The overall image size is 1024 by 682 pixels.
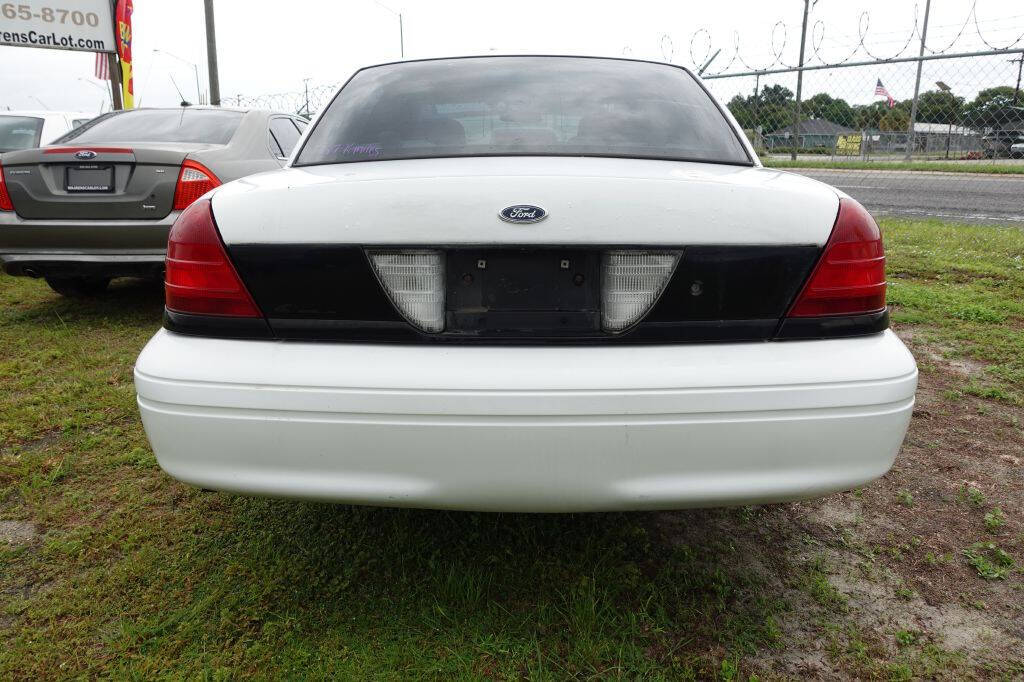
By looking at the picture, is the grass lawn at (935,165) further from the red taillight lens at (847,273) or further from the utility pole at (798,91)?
the red taillight lens at (847,273)

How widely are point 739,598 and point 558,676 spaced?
579 millimetres

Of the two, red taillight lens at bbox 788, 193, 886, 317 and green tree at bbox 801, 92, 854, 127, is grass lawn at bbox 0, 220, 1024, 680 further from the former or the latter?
green tree at bbox 801, 92, 854, 127

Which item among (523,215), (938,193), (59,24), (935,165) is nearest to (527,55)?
(523,215)

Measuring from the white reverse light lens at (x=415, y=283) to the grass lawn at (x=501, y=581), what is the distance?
2.61 ft

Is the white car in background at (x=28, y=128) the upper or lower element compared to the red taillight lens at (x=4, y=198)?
upper

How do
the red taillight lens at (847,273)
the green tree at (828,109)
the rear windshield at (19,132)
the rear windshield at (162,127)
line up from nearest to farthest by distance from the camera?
the red taillight lens at (847,273), the rear windshield at (162,127), the rear windshield at (19,132), the green tree at (828,109)

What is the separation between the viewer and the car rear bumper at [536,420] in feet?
4.97

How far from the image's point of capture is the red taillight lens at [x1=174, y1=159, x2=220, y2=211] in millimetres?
4363

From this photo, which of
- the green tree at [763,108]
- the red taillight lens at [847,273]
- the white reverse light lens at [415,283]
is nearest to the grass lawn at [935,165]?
the green tree at [763,108]

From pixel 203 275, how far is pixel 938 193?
1551 cm

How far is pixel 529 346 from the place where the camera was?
5.20 feet

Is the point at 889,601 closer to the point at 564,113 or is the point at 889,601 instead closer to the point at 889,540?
the point at 889,540

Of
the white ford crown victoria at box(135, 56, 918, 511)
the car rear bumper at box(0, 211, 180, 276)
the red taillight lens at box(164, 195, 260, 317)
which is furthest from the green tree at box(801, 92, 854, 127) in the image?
the red taillight lens at box(164, 195, 260, 317)

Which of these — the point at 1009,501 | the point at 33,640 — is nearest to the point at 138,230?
the point at 33,640
